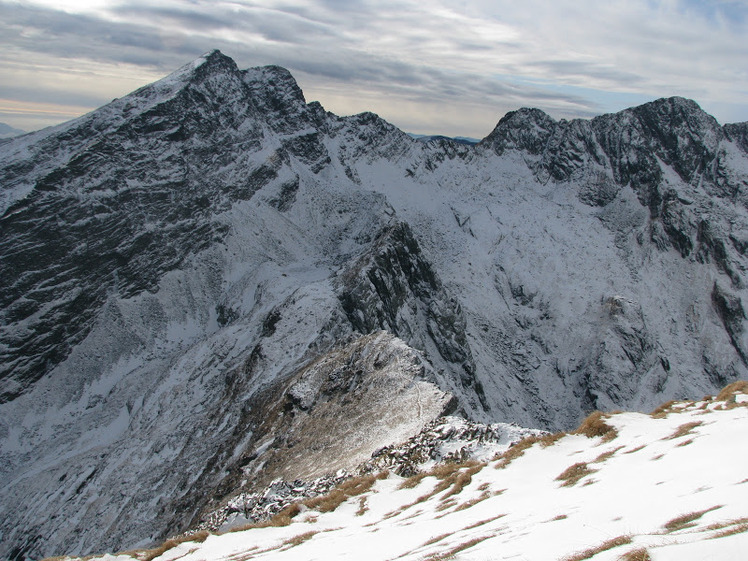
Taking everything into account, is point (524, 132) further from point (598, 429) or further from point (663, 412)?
point (598, 429)

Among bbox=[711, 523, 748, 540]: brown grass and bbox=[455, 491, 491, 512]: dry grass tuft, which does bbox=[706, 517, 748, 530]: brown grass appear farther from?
bbox=[455, 491, 491, 512]: dry grass tuft

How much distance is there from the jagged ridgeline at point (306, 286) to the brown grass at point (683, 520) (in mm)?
22701

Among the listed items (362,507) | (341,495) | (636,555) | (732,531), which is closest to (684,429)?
(732,531)

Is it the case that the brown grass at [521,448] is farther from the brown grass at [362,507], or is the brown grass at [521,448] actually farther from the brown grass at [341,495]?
the brown grass at [341,495]

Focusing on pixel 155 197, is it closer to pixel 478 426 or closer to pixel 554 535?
pixel 478 426

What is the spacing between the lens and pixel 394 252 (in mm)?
98500

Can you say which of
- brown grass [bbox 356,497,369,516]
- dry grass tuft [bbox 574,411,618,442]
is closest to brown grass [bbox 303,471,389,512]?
brown grass [bbox 356,497,369,516]

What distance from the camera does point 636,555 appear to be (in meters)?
6.89

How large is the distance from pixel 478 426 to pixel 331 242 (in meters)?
110

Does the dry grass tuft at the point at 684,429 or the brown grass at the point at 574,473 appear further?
the dry grass tuft at the point at 684,429

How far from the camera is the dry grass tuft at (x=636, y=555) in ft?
22.0

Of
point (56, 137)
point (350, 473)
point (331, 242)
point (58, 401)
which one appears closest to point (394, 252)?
point (331, 242)

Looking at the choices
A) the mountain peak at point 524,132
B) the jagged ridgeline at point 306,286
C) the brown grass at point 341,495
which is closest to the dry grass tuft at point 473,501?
the brown grass at point 341,495

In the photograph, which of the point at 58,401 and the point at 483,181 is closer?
the point at 58,401
